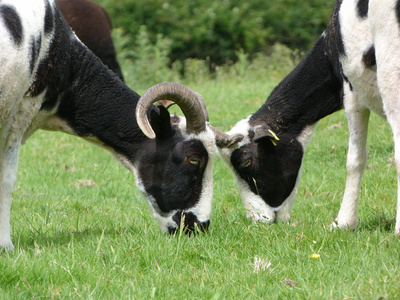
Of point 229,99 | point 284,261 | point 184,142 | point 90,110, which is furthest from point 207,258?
point 229,99

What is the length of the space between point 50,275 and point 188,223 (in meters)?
1.66

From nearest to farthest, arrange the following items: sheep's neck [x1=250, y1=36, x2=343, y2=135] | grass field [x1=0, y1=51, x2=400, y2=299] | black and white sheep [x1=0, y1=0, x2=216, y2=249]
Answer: grass field [x1=0, y1=51, x2=400, y2=299]
black and white sheep [x1=0, y1=0, x2=216, y2=249]
sheep's neck [x1=250, y1=36, x2=343, y2=135]

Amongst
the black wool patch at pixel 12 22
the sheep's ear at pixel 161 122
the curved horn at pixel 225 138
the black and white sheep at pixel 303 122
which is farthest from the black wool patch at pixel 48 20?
the black and white sheep at pixel 303 122

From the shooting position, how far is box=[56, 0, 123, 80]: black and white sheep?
11672mm

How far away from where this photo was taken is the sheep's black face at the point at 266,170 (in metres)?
6.11

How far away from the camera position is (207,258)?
429 cm

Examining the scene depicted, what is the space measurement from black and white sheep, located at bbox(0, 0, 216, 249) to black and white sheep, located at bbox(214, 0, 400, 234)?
74cm

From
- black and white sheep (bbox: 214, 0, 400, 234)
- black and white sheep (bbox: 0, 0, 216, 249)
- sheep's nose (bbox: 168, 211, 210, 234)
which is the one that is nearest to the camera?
black and white sheep (bbox: 0, 0, 216, 249)

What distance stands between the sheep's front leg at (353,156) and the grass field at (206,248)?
0.46ft

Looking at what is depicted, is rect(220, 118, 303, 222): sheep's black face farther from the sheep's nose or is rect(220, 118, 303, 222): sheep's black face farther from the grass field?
the sheep's nose

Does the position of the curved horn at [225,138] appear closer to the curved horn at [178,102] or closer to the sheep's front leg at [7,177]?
the curved horn at [178,102]

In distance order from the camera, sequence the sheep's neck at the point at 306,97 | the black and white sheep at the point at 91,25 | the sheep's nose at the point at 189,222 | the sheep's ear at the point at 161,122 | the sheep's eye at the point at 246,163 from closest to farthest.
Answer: the sheep's nose at the point at 189,222, the sheep's ear at the point at 161,122, the sheep's neck at the point at 306,97, the sheep's eye at the point at 246,163, the black and white sheep at the point at 91,25

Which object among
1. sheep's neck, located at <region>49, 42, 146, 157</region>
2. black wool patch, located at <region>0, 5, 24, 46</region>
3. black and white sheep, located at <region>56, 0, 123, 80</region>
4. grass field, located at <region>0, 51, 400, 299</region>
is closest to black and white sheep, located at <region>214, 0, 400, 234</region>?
grass field, located at <region>0, 51, 400, 299</region>

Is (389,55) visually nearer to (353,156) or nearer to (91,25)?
(353,156)
